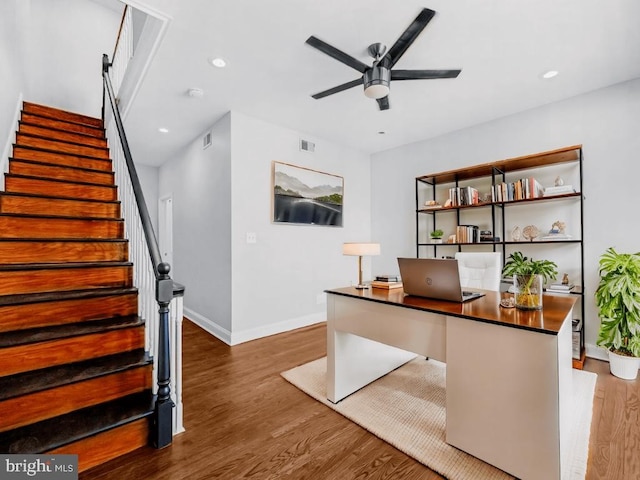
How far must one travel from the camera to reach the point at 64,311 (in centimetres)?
196

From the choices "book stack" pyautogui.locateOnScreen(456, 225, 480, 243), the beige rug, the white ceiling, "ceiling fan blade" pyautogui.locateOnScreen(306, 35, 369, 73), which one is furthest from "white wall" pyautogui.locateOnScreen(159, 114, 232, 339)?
"book stack" pyautogui.locateOnScreen(456, 225, 480, 243)

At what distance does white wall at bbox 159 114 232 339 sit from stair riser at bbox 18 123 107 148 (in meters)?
Result: 1.16

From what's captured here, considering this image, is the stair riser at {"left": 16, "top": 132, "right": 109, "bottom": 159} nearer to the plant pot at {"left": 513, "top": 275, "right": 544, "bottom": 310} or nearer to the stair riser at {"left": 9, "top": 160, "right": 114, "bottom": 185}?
the stair riser at {"left": 9, "top": 160, "right": 114, "bottom": 185}

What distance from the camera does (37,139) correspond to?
309 centimetres

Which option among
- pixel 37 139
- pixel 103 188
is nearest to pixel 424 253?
pixel 103 188

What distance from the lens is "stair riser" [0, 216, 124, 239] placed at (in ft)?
7.38

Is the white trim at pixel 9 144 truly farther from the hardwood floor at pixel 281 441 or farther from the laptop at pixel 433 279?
the laptop at pixel 433 279

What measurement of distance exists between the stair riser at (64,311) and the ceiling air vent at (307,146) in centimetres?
278

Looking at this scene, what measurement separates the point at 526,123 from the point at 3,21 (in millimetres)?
5207

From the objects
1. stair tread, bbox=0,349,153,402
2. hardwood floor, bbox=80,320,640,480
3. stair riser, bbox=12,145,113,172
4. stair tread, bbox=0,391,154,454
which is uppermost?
stair riser, bbox=12,145,113,172

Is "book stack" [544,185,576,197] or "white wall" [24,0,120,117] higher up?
"white wall" [24,0,120,117]

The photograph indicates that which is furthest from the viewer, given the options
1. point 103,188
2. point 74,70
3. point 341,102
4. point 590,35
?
point 74,70

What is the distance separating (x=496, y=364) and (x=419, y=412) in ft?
2.60

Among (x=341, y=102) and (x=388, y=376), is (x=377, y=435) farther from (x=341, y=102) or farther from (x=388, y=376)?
(x=341, y=102)
